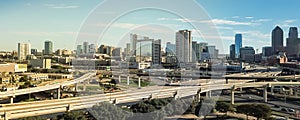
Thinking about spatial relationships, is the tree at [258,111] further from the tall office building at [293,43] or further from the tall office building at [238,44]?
the tall office building at [238,44]

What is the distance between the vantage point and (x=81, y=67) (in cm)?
1192

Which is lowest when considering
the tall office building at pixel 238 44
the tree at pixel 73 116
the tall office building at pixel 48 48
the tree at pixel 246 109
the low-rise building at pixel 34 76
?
the tree at pixel 246 109

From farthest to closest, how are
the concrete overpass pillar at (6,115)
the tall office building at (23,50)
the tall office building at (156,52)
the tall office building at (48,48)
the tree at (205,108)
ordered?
the tall office building at (48,48) → the tall office building at (23,50) → the tall office building at (156,52) → the tree at (205,108) → the concrete overpass pillar at (6,115)

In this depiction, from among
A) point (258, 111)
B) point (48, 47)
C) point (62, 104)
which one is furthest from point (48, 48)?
point (258, 111)

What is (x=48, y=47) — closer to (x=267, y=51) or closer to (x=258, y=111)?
(x=258, y=111)

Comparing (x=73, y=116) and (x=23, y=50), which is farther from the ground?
(x=23, y=50)

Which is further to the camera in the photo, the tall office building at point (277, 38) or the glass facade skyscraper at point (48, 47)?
the tall office building at point (277, 38)

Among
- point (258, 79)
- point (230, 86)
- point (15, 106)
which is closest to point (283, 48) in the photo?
point (258, 79)

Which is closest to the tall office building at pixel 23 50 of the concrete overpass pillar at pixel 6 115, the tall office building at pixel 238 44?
the concrete overpass pillar at pixel 6 115

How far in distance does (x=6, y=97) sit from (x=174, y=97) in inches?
112

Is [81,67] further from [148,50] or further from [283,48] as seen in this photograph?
[283,48]

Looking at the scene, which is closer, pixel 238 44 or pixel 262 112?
pixel 262 112

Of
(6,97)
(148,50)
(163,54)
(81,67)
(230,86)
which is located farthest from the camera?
(163,54)

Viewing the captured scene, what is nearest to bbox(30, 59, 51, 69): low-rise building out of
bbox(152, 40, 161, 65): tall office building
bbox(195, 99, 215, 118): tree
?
bbox(152, 40, 161, 65): tall office building
